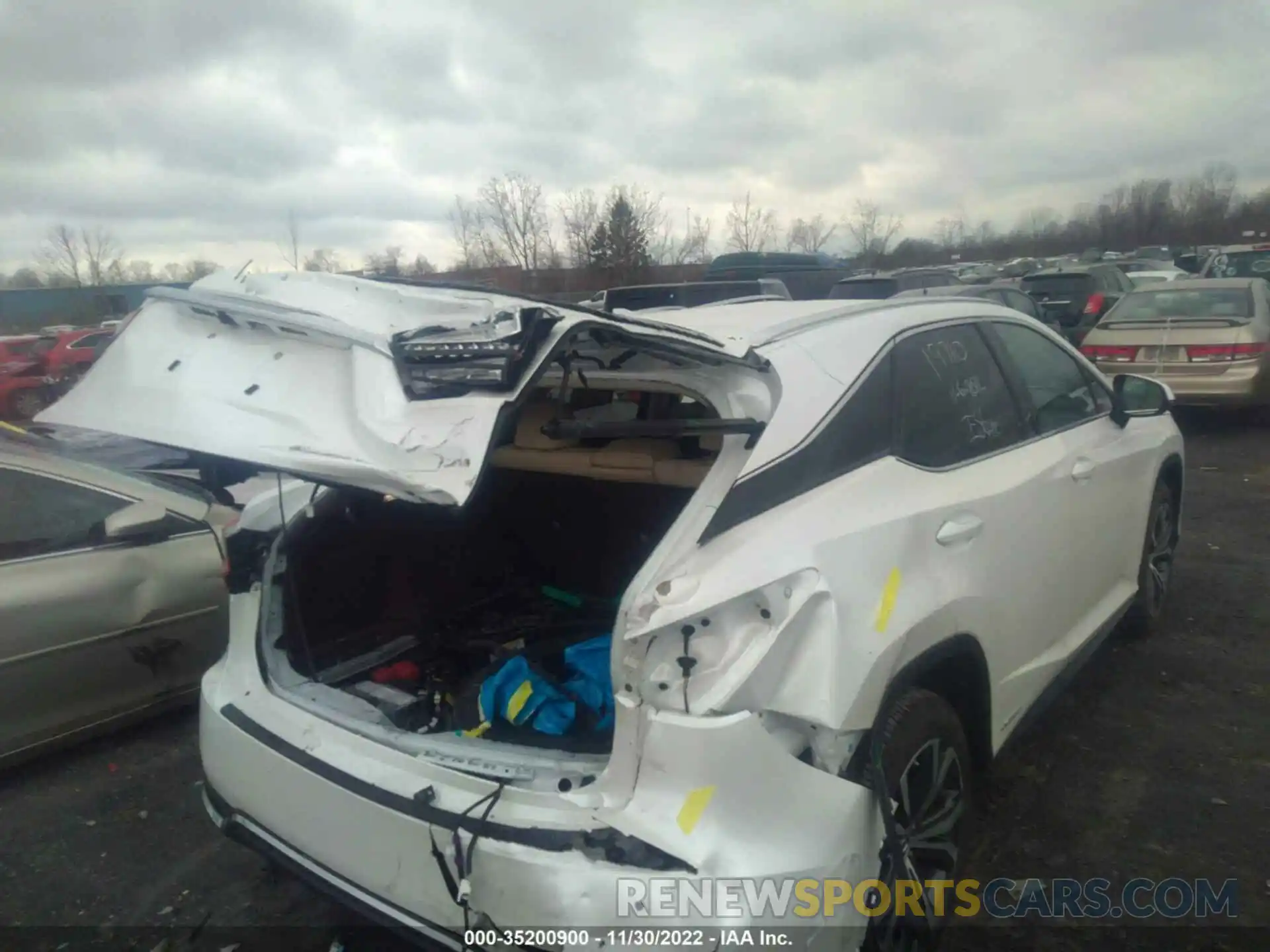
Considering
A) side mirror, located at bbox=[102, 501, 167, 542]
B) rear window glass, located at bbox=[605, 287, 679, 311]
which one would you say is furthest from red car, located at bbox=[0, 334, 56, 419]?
side mirror, located at bbox=[102, 501, 167, 542]

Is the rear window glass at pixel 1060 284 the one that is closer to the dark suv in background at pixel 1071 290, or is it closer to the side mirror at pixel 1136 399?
the dark suv in background at pixel 1071 290

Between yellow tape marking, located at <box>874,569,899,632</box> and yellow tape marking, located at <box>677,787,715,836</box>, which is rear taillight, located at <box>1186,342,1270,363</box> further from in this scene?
yellow tape marking, located at <box>677,787,715,836</box>

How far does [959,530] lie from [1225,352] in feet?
27.8

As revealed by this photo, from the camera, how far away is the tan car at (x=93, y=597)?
3.44 meters

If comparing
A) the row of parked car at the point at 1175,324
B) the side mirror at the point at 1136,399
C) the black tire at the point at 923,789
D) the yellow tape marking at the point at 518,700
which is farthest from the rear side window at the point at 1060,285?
the yellow tape marking at the point at 518,700

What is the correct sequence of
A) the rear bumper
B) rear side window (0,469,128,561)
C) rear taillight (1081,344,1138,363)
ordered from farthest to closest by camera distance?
1. rear taillight (1081,344,1138,363)
2. rear side window (0,469,128,561)
3. the rear bumper

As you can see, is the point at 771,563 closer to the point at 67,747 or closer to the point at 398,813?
the point at 398,813

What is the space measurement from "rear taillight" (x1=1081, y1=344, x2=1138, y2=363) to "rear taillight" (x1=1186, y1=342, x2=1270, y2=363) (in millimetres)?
562

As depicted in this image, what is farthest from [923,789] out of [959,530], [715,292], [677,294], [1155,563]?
[715,292]

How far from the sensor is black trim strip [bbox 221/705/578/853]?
1804 millimetres

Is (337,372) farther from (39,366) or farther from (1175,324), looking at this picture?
(39,366)

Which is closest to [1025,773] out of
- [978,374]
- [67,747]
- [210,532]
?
[978,374]

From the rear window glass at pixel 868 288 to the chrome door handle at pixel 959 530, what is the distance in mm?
10597

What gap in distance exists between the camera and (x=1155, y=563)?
446 centimetres
